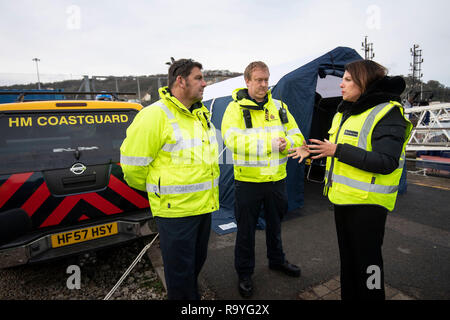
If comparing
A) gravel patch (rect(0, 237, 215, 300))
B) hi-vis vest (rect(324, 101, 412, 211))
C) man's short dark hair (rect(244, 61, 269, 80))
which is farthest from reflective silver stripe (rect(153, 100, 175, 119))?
gravel patch (rect(0, 237, 215, 300))

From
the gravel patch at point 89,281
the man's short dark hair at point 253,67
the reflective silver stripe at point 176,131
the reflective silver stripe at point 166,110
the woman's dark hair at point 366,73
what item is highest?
the man's short dark hair at point 253,67

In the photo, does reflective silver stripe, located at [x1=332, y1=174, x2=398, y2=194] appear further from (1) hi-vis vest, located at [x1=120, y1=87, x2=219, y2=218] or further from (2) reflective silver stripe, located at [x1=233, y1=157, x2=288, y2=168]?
(1) hi-vis vest, located at [x1=120, y1=87, x2=219, y2=218]

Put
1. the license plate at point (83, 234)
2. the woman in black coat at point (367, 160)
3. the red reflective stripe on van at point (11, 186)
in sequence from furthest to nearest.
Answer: the license plate at point (83, 234) → the red reflective stripe on van at point (11, 186) → the woman in black coat at point (367, 160)

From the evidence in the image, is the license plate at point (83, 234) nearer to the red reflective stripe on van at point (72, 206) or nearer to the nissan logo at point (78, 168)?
the red reflective stripe on van at point (72, 206)

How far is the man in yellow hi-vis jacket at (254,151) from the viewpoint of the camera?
249 centimetres

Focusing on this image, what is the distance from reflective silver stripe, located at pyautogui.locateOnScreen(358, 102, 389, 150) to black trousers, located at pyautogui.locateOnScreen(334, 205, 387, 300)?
0.43m

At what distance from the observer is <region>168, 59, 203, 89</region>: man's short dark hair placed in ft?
6.23

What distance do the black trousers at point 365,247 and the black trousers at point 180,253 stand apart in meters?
1.09

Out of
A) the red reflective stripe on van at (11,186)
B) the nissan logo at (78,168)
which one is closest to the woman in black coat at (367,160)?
the nissan logo at (78,168)

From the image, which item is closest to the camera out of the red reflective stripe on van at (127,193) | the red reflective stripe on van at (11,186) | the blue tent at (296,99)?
the red reflective stripe on van at (11,186)

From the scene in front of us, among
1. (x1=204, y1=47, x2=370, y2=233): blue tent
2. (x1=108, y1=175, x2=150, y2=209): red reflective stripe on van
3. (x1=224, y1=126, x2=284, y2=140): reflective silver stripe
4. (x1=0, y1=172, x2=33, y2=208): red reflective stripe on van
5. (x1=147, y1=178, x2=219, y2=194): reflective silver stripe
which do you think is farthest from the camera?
(x1=204, y1=47, x2=370, y2=233): blue tent

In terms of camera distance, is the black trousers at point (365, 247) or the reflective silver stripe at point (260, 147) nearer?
the black trousers at point (365, 247)

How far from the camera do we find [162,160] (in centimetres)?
185

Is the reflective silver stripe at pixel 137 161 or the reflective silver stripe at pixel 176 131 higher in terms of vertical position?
the reflective silver stripe at pixel 176 131
